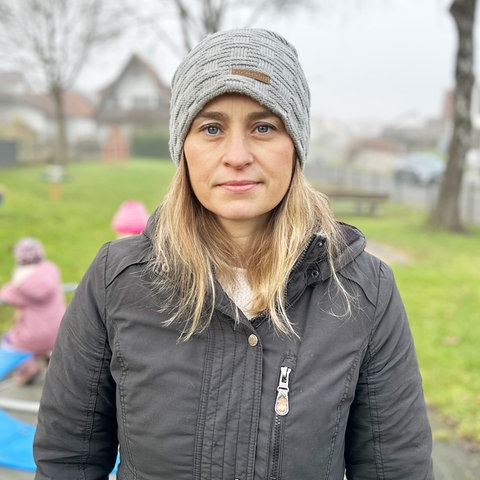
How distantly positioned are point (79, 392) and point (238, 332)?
44 cm

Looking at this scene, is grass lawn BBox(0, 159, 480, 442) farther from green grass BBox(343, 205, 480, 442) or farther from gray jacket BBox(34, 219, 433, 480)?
gray jacket BBox(34, 219, 433, 480)

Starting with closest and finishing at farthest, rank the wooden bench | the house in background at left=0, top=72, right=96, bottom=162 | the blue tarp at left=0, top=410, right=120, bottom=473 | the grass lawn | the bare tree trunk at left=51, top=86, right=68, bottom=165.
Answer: the blue tarp at left=0, top=410, right=120, bottom=473
the grass lawn
the wooden bench
the bare tree trunk at left=51, top=86, right=68, bottom=165
the house in background at left=0, top=72, right=96, bottom=162

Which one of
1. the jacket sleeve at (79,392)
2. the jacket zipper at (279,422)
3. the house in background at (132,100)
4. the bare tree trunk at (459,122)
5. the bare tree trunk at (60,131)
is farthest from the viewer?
the house in background at (132,100)

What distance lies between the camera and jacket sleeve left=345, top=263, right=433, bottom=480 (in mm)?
1450

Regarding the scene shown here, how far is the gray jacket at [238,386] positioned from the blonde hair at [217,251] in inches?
1.3

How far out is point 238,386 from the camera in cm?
138

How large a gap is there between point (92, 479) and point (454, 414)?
303 cm

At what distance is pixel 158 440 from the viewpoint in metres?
1.41

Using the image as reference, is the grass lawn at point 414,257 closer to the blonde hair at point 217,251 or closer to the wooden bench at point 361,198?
the wooden bench at point 361,198

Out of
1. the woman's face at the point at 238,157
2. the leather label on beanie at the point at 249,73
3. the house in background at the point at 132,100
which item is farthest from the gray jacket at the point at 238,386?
the house in background at the point at 132,100

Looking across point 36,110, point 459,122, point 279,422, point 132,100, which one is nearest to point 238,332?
point 279,422

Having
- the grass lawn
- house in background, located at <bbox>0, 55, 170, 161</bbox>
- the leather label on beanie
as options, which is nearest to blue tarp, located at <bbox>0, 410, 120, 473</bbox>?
the leather label on beanie

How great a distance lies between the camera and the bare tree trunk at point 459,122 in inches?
445

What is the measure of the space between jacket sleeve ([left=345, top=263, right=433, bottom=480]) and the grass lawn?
2.44 m
